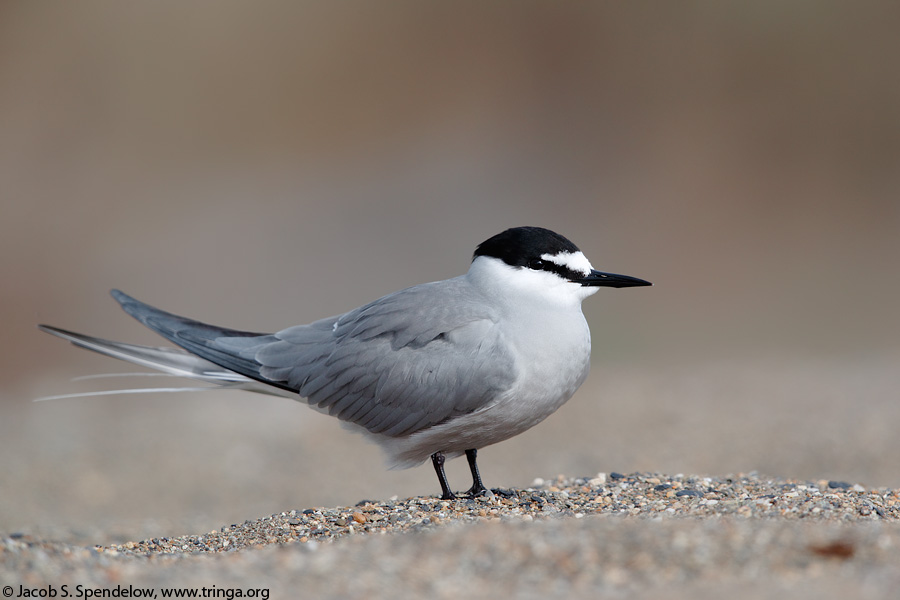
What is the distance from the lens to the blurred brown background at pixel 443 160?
47.4 feet

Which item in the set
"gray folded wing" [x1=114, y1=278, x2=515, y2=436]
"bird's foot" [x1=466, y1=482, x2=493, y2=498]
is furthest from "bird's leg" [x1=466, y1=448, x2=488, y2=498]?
"gray folded wing" [x1=114, y1=278, x2=515, y2=436]

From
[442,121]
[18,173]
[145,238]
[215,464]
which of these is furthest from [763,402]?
[18,173]

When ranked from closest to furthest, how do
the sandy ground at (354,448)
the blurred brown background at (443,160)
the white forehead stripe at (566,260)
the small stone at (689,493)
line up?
the small stone at (689,493)
the white forehead stripe at (566,260)
the sandy ground at (354,448)
the blurred brown background at (443,160)

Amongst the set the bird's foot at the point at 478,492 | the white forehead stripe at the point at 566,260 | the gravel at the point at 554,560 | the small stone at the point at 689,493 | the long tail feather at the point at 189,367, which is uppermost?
the white forehead stripe at the point at 566,260

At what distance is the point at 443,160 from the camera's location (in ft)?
55.2

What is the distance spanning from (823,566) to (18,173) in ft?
52.8

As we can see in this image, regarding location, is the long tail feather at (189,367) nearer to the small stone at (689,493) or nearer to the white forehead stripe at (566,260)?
the white forehead stripe at (566,260)

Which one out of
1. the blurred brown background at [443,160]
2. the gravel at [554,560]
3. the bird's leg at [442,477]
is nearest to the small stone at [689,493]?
the gravel at [554,560]

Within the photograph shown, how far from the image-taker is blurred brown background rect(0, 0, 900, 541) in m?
14.4

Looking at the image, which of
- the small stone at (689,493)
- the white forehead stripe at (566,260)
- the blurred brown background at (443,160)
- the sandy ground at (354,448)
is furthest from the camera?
the blurred brown background at (443,160)

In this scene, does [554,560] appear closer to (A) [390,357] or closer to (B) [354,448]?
(A) [390,357]

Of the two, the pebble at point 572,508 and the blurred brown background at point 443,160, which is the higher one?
the blurred brown background at point 443,160

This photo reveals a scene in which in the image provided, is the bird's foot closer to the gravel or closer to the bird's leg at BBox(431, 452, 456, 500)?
the bird's leg at BBox(431, 452, 456, 500)

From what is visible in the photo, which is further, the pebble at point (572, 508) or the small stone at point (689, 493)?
the small stone at point (689, 493)
